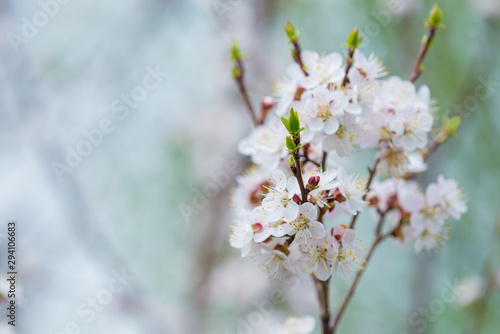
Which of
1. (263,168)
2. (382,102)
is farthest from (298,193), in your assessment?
(382,102)

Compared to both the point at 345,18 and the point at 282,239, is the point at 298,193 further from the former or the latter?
the point at 345,18

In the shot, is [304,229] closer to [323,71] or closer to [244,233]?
[244,233]

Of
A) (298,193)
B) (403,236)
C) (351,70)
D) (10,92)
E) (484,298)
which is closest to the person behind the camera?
(298,193)

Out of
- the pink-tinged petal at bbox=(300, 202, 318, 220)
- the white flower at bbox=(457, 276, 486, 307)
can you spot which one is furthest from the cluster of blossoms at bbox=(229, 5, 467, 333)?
the white flower at bbox=(457, 276, 486, 307)

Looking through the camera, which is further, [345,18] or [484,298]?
[345,18]

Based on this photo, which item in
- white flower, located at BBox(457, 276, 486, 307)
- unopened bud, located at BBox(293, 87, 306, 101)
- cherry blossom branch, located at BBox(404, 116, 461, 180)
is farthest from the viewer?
white flower, located at BBox(457, 276, 486, 307)

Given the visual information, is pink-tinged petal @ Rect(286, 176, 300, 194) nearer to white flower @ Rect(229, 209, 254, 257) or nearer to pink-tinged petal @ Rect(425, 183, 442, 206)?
white flower @ Rect(229, 209, 254, 257)

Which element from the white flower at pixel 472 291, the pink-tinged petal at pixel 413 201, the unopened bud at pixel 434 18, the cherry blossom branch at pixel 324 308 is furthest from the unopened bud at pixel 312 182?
the white flower at pixel 472 291
